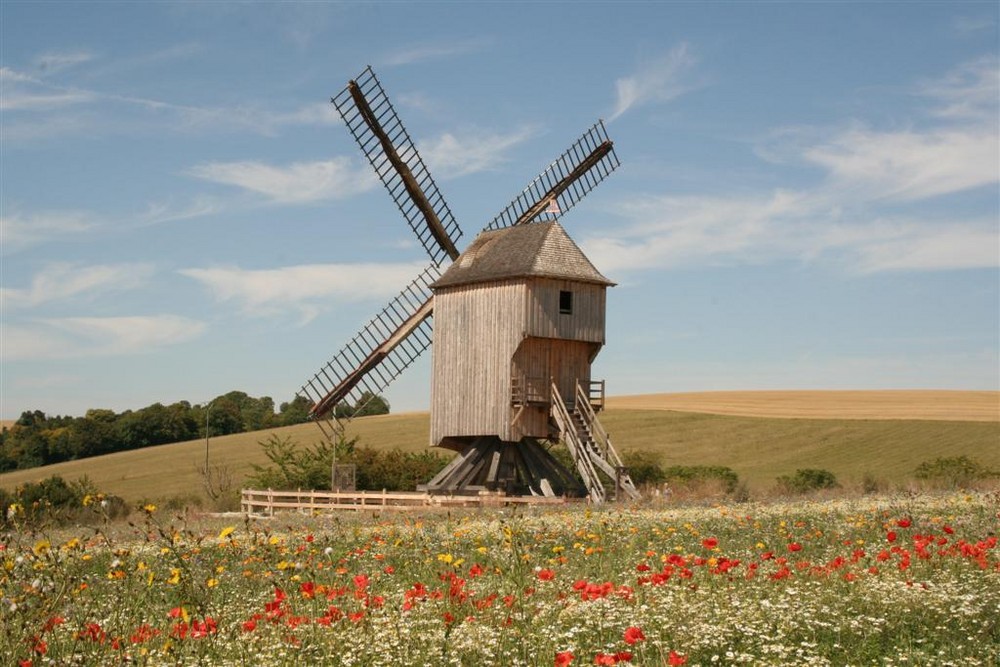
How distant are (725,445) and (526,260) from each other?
25.8 meters

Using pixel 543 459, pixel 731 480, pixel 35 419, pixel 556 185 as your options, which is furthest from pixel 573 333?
pixel 35 419

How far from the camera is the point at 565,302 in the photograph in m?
30.9

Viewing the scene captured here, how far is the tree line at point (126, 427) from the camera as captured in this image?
7469 cm

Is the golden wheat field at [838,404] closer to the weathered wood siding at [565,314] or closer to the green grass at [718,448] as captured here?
the green grass at [718,448]

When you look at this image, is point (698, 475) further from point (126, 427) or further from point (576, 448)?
point (126, 427)

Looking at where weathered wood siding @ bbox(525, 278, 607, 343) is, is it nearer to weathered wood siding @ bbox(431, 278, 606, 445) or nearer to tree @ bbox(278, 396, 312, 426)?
weathered wood siding @ bbox(431, 278, 606, 445)

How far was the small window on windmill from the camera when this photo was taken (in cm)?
3070

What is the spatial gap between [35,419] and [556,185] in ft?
192

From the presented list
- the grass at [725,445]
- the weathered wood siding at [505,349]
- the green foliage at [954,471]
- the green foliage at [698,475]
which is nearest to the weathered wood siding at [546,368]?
the weathered wood siding at [505,349]

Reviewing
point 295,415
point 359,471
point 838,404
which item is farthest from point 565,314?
point 295,415

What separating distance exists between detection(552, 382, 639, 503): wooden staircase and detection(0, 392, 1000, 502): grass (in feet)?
31.7

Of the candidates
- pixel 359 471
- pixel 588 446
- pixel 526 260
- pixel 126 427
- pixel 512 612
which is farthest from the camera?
pixel 126 427

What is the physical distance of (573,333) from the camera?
3070 cm

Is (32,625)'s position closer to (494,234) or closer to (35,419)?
(494,234)
